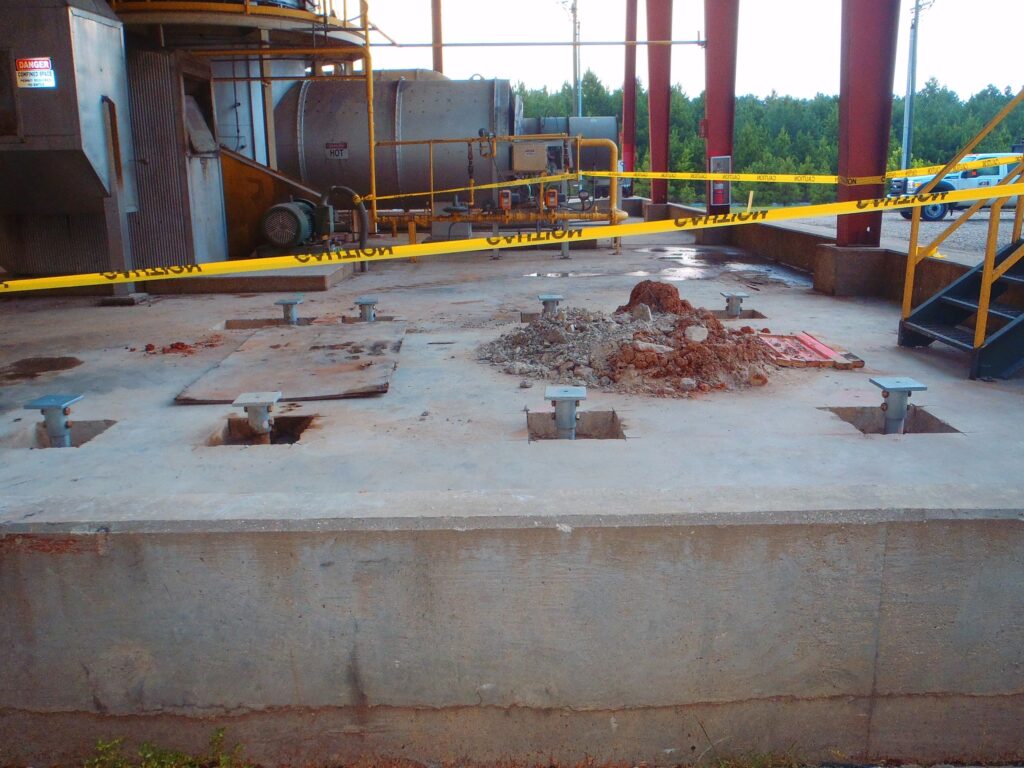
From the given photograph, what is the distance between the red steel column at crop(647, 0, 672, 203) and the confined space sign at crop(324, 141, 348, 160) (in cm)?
703

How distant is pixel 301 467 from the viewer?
15.0 feet

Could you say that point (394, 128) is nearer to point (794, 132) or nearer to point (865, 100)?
point (865, 100)

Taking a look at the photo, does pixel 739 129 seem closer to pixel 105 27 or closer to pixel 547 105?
pixel 547 105

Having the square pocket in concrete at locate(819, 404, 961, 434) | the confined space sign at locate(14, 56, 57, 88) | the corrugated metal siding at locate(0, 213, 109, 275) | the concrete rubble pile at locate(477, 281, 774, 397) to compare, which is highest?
the confined space sign at locate(14, 56, 57, 88)

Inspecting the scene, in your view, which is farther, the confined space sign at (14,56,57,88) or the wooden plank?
the confined space sign at (14,56,57,88)

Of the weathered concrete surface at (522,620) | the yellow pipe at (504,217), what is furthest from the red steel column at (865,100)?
the weathered concrete surface at (522,620)

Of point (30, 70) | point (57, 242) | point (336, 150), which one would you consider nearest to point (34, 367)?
point (30, 70)

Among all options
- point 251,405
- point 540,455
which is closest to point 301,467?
point 251,405

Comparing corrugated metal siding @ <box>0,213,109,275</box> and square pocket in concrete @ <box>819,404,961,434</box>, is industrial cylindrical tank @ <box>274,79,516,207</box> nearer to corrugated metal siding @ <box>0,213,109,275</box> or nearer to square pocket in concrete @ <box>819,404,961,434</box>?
corrugated metal siding @ <box>0,213,109,275</box>

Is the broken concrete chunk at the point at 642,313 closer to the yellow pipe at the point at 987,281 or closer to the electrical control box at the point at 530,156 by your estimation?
the yellow pipe at the point at 987,281

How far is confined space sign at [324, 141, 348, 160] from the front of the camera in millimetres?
18656

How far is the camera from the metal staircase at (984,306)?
604cm

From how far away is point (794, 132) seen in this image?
55.3 meters

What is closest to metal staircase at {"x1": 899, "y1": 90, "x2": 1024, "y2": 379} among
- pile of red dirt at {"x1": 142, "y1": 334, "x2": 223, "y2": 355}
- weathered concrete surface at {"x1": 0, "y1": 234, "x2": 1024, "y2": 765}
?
weathered concrete surface at {"x1": 0, "y1": 234, "x2": 1024, "y2": 765}
